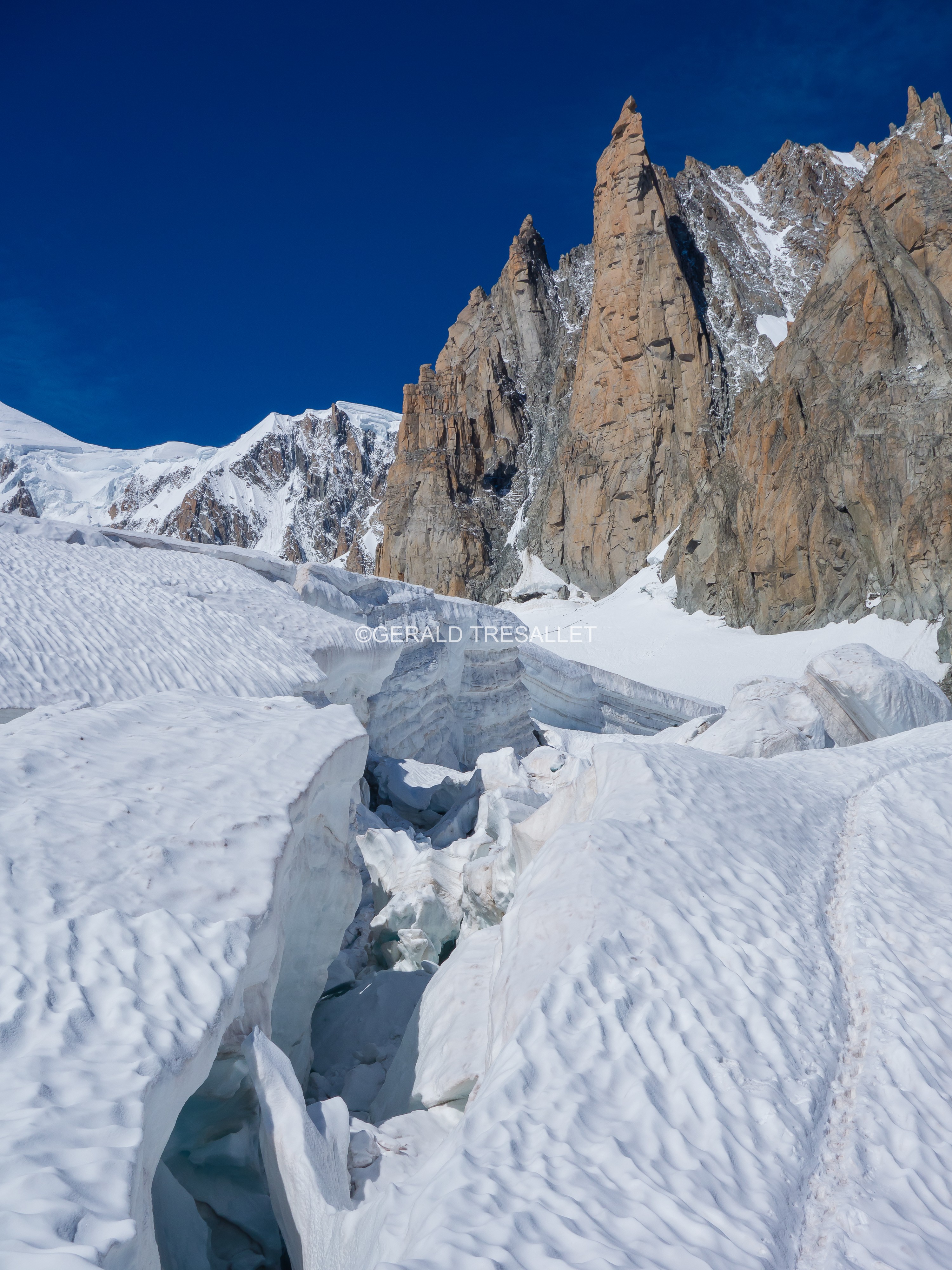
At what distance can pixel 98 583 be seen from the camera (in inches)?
232

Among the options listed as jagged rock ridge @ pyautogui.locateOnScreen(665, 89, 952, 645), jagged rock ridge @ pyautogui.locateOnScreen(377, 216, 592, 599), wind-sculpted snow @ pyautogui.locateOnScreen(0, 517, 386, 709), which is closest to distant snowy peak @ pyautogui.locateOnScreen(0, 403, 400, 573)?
jagged rock ridge @ pyautogui.locateOnScreen(377, 216, 592, 599)

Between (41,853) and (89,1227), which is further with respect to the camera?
(41,853)

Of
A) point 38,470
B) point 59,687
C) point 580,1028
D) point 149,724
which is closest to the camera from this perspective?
point 580,1028

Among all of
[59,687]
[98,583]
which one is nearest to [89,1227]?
[59,687]

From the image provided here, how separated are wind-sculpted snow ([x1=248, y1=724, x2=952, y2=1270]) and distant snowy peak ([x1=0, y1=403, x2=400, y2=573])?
69.4m

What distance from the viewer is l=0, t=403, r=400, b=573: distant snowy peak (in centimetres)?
7612

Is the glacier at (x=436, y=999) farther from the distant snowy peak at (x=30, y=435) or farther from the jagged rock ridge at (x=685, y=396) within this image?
the distant snowy peak at (x=30, y=435)

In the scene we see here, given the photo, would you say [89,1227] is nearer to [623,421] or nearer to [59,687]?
[59,687]

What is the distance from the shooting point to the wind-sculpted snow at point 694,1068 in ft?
5.29

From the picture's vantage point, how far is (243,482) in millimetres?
82000

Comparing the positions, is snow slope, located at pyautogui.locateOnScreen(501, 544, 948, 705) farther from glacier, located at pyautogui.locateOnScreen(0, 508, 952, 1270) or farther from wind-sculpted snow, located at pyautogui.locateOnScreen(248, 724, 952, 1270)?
wind-sculpted snow, located at pyautogui.locateOnScreen(248, 724, 952, 1270)

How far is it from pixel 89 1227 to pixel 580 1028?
128cm

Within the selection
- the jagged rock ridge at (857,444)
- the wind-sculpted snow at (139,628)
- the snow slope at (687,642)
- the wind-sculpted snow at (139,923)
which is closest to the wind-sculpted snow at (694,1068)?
the wind-sculpted snow at (139,923)

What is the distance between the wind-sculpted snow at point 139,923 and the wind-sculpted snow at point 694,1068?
1.51 ft
